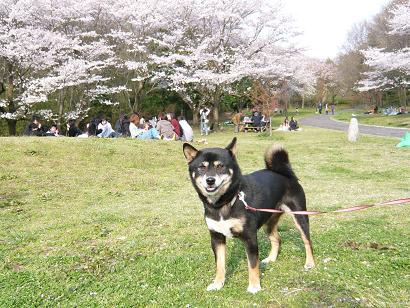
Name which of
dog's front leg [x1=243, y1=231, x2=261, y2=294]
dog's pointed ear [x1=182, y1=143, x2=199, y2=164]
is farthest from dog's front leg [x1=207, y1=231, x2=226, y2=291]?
dog's pointed ear [x1=182, y1=143, x2=199, y2=164]

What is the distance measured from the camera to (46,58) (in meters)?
23.5

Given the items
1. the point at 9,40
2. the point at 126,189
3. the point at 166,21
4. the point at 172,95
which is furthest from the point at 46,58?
the point at 126,189

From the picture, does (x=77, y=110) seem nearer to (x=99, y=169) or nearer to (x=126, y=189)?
(x=99, y=169)

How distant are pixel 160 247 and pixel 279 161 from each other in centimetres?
201

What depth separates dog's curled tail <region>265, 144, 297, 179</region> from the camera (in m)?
4.78

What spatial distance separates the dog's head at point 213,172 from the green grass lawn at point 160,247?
3.51ft

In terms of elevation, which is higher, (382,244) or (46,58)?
(46,58)

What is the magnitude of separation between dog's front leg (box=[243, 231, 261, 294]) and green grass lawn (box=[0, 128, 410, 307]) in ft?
0.29

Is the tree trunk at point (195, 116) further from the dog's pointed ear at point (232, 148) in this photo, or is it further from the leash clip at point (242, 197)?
the leash clip at point (242, 197)

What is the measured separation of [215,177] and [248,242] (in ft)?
2.38

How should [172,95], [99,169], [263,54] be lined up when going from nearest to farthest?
[99,169]
[263,54]
[172,95]

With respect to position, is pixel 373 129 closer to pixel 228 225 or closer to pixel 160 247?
pixel 160 247

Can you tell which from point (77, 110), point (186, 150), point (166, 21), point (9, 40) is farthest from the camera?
point (166, 21)

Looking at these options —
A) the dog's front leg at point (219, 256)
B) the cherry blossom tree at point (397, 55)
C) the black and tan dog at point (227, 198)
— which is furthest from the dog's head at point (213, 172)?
the cherry blossom tree at point (397, 55)
